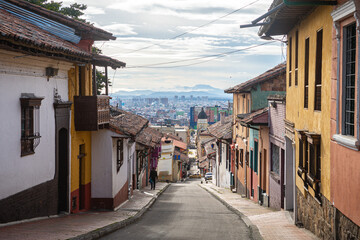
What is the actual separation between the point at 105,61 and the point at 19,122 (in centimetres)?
509

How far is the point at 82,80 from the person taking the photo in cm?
1605

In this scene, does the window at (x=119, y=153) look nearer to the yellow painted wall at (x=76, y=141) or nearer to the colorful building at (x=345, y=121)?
the yellow painted wall at (x=76, y=141)

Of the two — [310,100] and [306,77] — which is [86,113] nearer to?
[306,77]

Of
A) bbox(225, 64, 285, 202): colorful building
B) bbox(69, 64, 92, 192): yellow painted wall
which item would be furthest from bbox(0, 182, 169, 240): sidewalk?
bbox(225, 64, 285, 202): colorful building

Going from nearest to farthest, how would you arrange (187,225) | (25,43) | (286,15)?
(25,43) → (286,15) → (187,225)

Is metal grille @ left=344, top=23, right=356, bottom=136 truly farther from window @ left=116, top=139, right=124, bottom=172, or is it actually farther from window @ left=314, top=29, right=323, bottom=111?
window @ left=116, top=139, right=124, bottom=172

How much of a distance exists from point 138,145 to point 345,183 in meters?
18.8

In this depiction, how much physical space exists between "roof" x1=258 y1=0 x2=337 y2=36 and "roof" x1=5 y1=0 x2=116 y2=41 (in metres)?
6.18

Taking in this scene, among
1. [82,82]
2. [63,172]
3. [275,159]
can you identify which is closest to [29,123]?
[63,172]

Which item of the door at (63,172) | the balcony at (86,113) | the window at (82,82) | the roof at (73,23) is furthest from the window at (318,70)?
the roof at (73,23)

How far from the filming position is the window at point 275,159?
17.0m

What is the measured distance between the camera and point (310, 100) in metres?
10.8

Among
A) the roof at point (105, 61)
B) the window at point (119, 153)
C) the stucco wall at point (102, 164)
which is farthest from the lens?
the window at point (119, 153)

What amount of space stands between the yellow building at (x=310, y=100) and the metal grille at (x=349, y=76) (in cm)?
94
